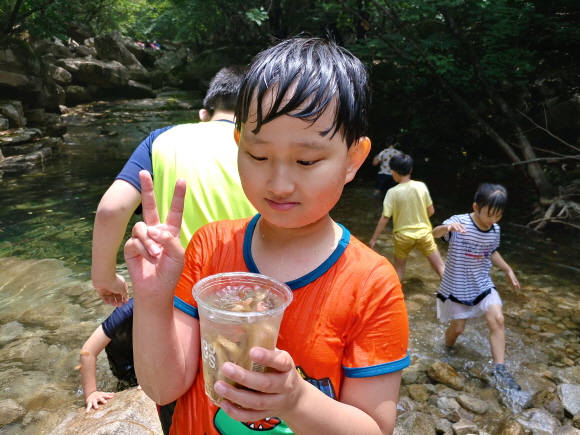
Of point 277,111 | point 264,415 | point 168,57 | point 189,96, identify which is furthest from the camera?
point 168,57

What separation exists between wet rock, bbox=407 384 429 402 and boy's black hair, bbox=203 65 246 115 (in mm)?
2509

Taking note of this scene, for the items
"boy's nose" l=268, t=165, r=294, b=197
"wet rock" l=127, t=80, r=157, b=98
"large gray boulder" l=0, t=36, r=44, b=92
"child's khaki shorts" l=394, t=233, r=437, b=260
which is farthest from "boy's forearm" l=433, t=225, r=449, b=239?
"wet rock" l=127, t=80, r=157, b=98

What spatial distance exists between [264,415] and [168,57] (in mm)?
23423

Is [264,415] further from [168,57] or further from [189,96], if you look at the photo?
[168,57]

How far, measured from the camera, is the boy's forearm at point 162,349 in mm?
1058

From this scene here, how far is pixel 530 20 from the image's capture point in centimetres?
866

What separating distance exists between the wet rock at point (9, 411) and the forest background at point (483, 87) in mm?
6837

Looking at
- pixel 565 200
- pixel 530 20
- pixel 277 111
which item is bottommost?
pixel 565 200

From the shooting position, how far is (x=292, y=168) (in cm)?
109

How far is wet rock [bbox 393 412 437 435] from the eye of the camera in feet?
10.0

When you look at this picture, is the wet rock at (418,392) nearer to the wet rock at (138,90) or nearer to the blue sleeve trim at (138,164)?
the blue sleeve trim at (138,164)

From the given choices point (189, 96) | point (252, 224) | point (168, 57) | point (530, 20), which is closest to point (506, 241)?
point (530, 20)

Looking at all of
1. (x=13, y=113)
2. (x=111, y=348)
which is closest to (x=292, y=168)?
(x=111, y=348)

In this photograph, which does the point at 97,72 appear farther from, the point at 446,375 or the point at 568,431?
the point at 568,431
